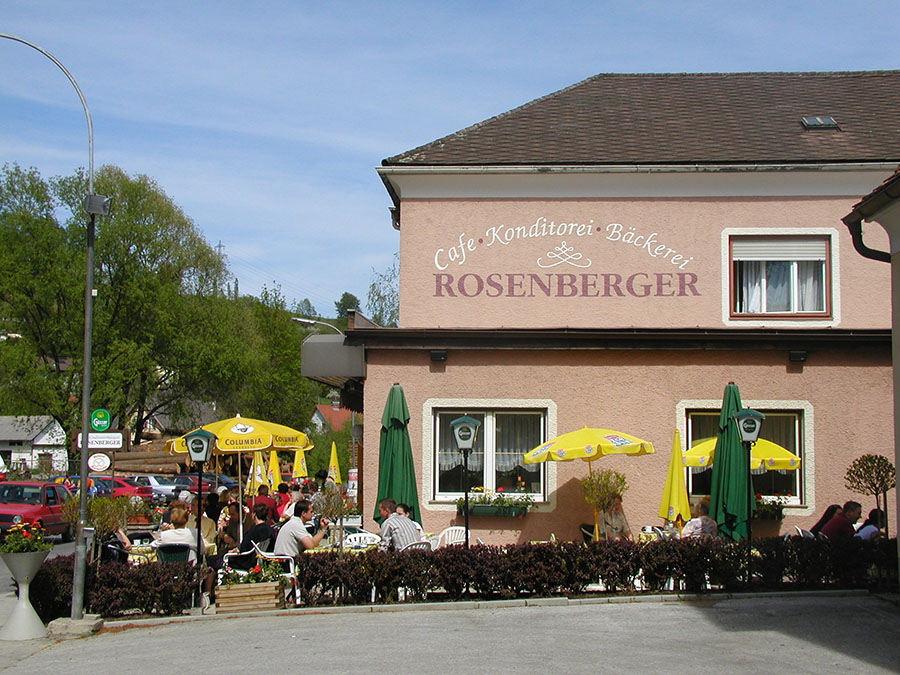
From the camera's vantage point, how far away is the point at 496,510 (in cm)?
1459

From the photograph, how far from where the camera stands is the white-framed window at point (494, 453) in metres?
15.0

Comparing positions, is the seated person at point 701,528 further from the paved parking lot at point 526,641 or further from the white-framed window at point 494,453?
the white-framed window at point 494,453

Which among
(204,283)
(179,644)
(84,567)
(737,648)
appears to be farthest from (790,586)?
(204,283)

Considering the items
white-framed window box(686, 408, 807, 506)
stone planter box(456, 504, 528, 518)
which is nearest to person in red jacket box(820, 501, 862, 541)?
white-framed window box(686, 408, 807, 506)

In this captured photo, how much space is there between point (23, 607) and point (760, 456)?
31.5ft

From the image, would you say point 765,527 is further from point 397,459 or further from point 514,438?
point 397,459

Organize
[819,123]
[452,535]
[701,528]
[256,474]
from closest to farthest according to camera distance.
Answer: [701,528], [452,535], [819,123], [256,474]

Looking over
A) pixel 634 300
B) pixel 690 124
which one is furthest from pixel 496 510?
pixel 690 124

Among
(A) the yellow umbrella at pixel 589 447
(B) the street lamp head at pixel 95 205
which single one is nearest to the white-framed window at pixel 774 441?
(A) the yellow umbrella at pixel 589 447

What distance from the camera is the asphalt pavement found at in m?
8.20

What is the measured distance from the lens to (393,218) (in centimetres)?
2008

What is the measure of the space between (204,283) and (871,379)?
38555 millimetres

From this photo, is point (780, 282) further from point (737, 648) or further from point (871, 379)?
→ point (737, 648)

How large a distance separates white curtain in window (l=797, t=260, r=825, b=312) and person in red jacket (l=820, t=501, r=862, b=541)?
4.23 metres
